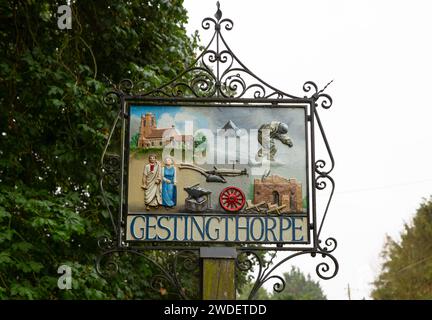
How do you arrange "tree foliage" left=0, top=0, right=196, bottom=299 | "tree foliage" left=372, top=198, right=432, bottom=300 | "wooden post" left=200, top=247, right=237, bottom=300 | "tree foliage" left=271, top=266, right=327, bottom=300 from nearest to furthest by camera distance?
"wooden post" left=200, top=247, right=237, bottom=300
"tree foliage" left=0, top=0, right=196, bottom=299
"tree foliage" left=372, top=198, right=432, bottom=300
"tree foliage" left=271, top=266, right=327, bottom=300

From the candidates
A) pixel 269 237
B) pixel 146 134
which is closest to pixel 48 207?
pixel 146 134

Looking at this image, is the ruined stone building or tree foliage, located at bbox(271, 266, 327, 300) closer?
the ruined stone building

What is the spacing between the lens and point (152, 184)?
519cm

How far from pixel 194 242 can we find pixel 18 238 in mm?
3695

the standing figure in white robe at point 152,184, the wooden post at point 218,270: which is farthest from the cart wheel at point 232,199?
the standing figure in white robe at point 152,184

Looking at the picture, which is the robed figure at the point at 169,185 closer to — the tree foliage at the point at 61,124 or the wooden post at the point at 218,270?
the wooden post at the point at 218,270

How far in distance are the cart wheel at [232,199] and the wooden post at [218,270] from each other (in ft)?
0.96

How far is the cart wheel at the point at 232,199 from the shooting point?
512cm

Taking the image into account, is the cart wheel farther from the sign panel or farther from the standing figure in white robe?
the standing figure in white robe

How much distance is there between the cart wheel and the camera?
5.12m

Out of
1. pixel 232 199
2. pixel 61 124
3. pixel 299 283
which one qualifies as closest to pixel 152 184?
pixel 232 199

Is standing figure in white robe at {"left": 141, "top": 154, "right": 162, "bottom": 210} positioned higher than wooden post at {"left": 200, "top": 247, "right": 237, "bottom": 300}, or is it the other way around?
standing figure in white robe at {"left": 141, "top": 154, "right": 162, "bottom": 210}

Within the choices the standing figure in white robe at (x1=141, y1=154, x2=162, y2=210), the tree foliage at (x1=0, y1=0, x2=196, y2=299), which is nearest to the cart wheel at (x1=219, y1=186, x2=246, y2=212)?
the standing figure in white robe at (x1=141, y1=154, x2=162, y2=210)

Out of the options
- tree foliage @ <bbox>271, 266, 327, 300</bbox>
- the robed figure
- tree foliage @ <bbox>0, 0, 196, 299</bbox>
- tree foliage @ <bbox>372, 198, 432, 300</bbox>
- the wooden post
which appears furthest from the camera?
tree foliage @ <bbox>271, 266, 327, 300</bbox>
